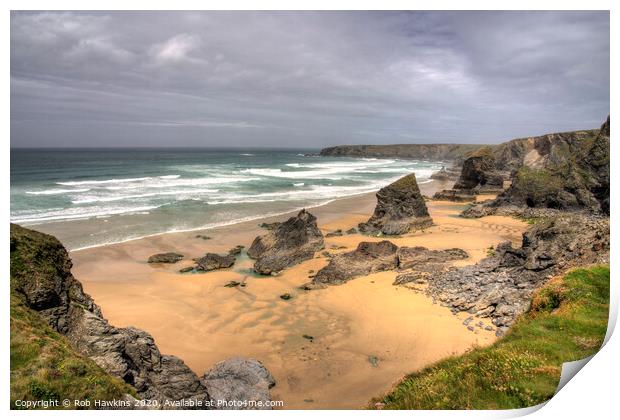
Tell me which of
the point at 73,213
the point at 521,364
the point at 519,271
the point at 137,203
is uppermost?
the point at 137,203

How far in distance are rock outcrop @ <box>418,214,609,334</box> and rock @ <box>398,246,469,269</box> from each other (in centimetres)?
181

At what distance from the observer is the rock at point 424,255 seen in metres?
18.1

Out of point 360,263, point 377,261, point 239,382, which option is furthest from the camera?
point 377,261

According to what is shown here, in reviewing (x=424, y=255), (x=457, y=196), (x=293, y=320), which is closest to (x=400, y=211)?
(x=424, y=255)

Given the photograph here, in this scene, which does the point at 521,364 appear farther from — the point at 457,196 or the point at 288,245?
the point at 457,196

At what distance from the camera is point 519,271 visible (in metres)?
14.8

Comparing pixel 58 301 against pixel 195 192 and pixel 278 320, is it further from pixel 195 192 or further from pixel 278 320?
pixel 195 192

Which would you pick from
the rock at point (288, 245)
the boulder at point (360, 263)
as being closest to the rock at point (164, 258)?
the rock at point (288, 245)

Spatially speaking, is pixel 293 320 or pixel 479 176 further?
pixel 479 176

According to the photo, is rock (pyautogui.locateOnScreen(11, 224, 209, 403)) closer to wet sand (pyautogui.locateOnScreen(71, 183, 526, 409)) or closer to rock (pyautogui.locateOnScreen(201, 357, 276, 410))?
rock (pyautogui.locateOnScreen(201, 357, 276, 410))

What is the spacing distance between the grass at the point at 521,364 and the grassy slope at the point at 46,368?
4720 mm

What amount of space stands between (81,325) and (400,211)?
2323 centimetres
